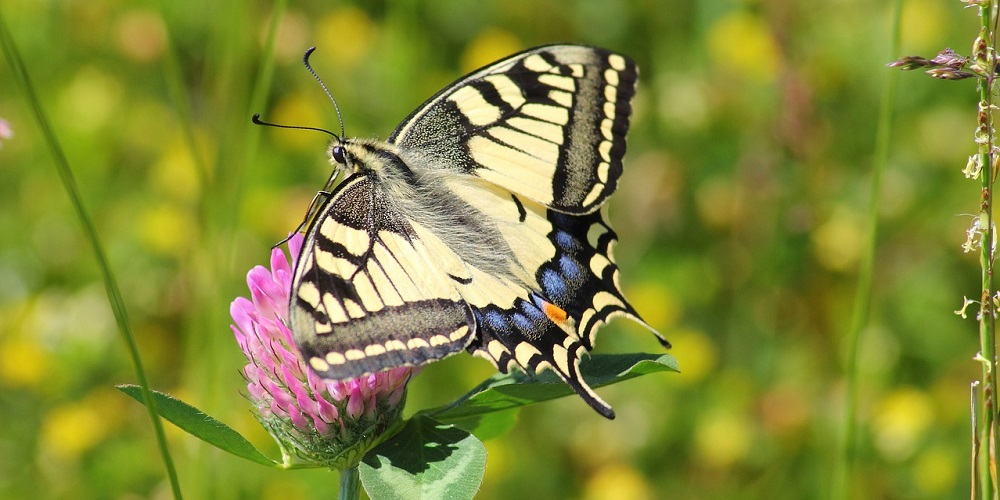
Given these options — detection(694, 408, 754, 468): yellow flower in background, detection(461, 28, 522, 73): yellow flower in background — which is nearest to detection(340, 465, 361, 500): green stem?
detection(694, 408, 754, 468): yellow flower in background

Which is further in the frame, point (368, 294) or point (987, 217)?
point (368, 294)

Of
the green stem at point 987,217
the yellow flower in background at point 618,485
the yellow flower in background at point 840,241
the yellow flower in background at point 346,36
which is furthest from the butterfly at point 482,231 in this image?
the yellow flower in background at point 346,36

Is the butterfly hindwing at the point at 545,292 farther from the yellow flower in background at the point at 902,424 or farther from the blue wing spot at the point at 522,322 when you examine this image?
the yellow flower in background at the point at 902,424

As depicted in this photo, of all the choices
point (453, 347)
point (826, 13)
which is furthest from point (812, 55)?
point (453, 347)

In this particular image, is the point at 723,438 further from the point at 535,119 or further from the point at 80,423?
the point at 80,423

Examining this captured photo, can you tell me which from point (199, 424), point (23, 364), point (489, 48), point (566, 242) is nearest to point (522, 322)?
point (566, 242)

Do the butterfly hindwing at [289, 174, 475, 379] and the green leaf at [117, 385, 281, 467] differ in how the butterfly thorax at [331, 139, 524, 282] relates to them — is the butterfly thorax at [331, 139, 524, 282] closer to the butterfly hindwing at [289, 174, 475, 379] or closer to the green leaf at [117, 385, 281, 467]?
the butterfly hindwing at [289, 174, 475, 379]
